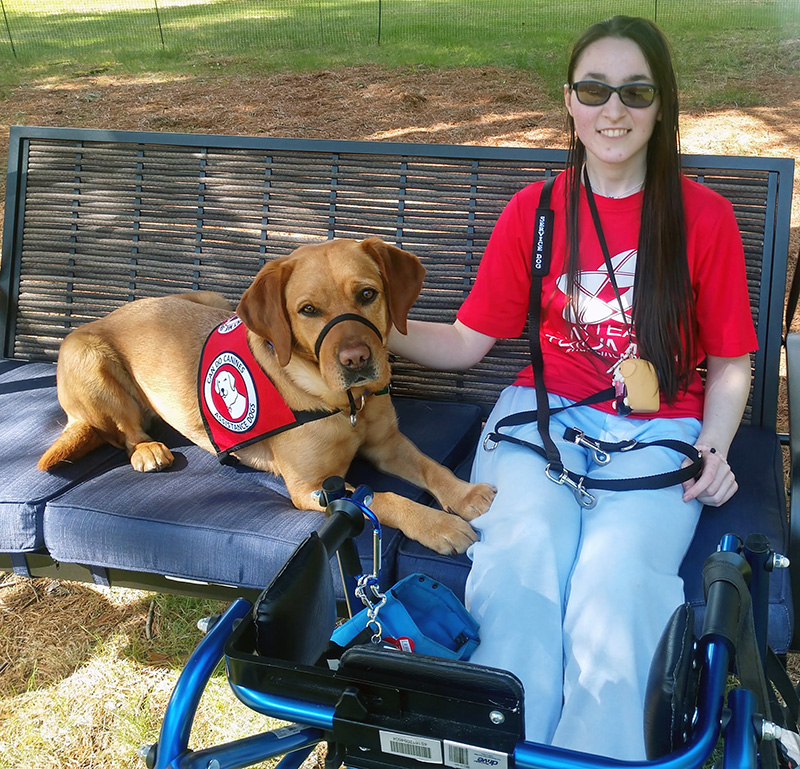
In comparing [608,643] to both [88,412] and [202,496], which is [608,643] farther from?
[88,412]

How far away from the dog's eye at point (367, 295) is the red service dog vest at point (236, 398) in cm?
43

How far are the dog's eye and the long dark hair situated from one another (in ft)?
2.71

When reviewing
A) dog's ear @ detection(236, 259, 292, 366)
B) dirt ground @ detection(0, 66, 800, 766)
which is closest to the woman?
dog's ear @ detection(236, 259, 292, 366)

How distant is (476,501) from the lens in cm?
253

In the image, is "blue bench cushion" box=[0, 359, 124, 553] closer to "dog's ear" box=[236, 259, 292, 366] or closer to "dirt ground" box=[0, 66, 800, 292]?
"dog's ear" box=[236, 259, 292, 366]

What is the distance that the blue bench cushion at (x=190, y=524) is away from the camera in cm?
248

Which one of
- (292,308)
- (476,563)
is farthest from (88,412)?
(476,563)

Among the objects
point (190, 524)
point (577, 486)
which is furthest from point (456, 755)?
point (190, 524)

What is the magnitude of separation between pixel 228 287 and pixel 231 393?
947mm

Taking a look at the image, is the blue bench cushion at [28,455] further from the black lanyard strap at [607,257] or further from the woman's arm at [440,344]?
the black lanyard strap at [607,257]

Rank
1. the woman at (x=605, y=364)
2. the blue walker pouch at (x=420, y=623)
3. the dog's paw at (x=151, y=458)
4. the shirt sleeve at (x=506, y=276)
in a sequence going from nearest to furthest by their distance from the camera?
the blue walker pouch at (x=420, y=623), the woman at (x=605, y=364), the shirt sleeve at (x=506, y=276), the dog's paw at (x=151, y=458)

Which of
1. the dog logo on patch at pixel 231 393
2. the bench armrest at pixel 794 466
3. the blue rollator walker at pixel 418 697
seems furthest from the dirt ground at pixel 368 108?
the blue rollator walker at pixel 418 697

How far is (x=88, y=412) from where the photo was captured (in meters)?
3.11

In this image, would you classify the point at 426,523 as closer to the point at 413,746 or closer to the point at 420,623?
the point at 420,623
